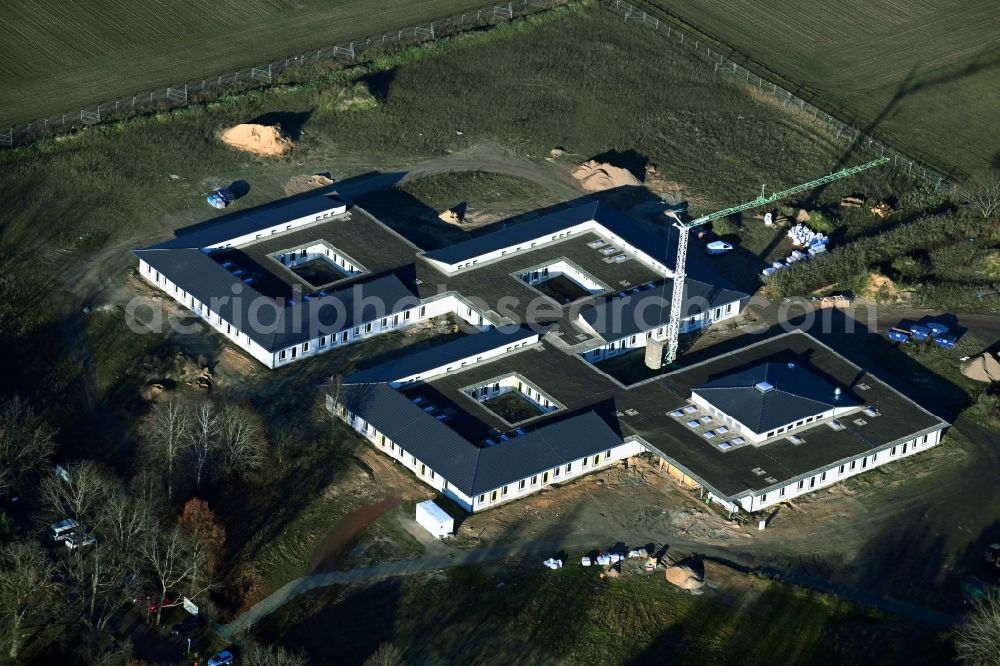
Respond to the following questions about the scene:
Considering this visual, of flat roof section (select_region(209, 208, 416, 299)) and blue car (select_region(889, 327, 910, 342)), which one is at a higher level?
blue car (select_region(889, 327, 910, 342))

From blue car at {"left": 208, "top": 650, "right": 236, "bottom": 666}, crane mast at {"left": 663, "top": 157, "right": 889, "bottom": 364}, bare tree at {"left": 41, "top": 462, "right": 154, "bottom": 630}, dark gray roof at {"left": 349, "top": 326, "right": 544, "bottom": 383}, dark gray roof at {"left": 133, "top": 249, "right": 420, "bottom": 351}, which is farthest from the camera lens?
dark gray roof at {"left": 133, "top": 249, "right": 420, "bottom": 351}

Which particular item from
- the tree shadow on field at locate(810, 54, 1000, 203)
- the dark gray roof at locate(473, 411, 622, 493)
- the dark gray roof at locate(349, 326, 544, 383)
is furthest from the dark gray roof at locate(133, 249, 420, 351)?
the tree shadow on field at locate(810, 54, 1000, 203)

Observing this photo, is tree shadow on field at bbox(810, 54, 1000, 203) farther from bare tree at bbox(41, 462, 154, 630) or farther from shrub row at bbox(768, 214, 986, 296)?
bare tree at bbox(41, 462, 154, 630)

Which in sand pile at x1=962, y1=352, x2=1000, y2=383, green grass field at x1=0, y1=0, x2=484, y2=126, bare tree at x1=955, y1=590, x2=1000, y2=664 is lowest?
green grass field at x1=0, y1=0, x2=484, y2=126

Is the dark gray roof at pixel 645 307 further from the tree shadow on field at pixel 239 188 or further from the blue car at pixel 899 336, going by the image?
the tree shadow on field at pixel 239 188

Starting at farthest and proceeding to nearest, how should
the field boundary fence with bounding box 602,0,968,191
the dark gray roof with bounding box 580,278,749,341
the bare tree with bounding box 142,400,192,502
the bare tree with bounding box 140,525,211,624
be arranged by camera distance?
the field boundary fence with bounding box 602,0,968,191
the dark gray roof with bounding box 580,278,749,341
the bare tree with bounding box 142,400,192,502
the bare tree with bounding box 140,525,211,624

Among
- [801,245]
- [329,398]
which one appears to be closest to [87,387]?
[329,398]

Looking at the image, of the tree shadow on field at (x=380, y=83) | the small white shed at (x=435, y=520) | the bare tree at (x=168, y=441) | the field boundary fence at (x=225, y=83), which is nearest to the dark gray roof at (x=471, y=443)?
the small white shed at (x=435, y=520)

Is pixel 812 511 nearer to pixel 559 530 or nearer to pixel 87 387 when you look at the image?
pixel 559 530
